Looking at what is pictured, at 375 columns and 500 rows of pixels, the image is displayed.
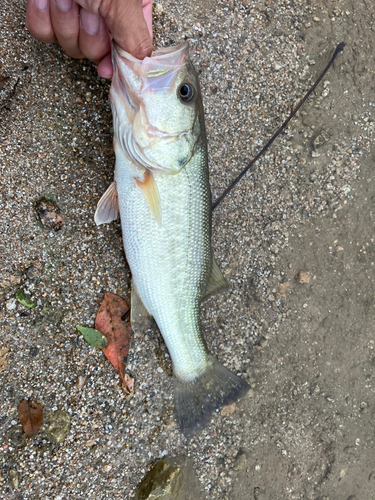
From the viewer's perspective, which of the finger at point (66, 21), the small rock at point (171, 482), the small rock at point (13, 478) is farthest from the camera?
the small rock at point (171, 482)

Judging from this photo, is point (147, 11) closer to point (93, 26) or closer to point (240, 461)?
point (93, 26)

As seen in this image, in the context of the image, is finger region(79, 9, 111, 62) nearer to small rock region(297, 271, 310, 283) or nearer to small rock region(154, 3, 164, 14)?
small rock region(154, 3, 164, 14)

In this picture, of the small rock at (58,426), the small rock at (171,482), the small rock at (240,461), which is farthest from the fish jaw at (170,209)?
the small rock at (58,426)

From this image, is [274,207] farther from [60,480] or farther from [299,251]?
[60,480]

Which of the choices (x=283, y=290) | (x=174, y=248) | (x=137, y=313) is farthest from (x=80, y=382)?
(x=283, y=290)

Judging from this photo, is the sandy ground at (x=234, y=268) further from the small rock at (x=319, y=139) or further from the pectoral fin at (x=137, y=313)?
the pectoral fin at (x=137, y=313)

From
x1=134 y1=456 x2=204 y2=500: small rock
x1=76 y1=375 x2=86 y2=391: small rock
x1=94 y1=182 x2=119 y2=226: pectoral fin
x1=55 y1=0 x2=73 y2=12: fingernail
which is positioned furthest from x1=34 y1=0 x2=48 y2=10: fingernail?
x1=134 y1=456 x2=204 y2=500: small rock
